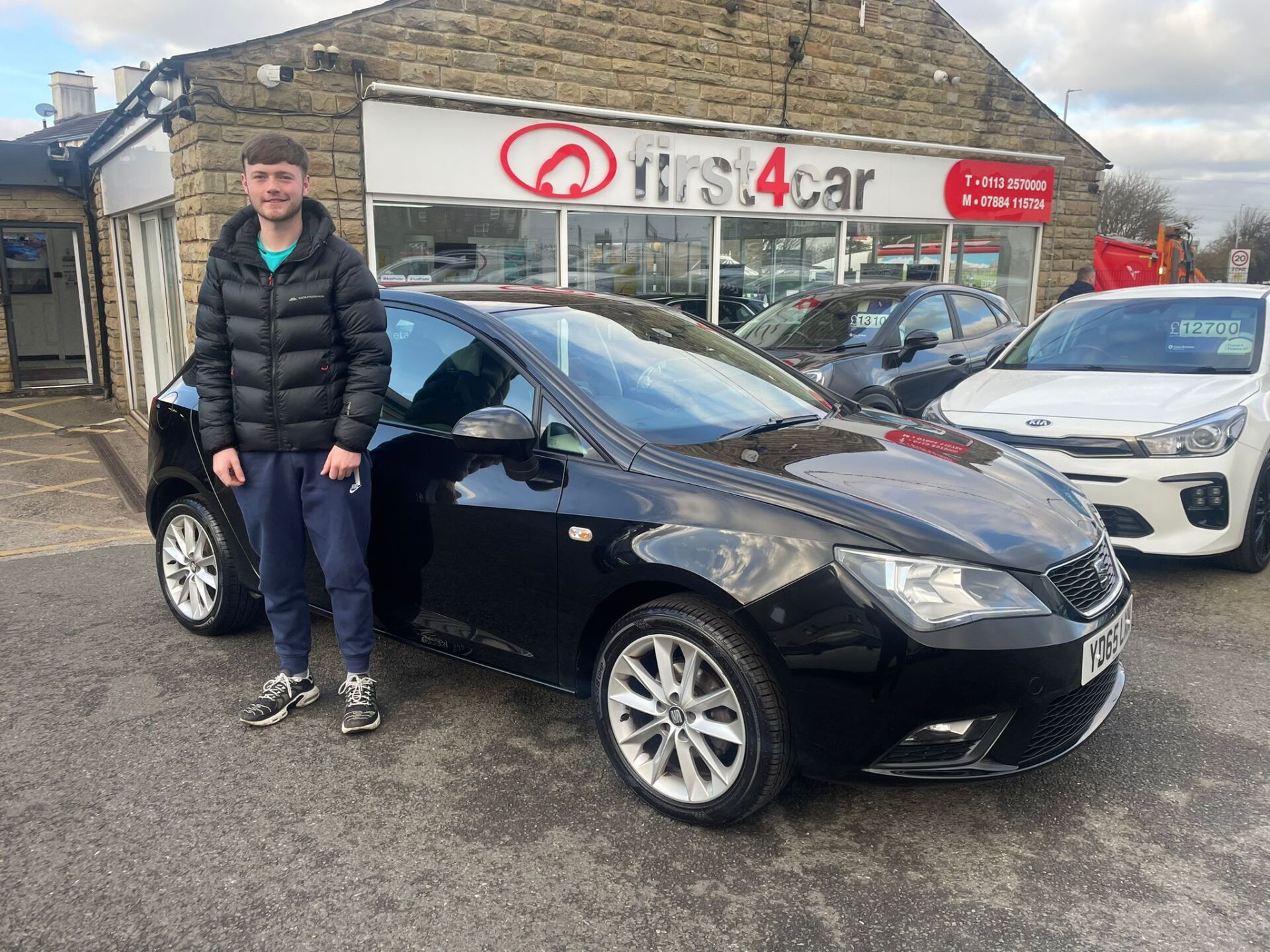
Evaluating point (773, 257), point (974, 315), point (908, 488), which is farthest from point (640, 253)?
point (908, 488)

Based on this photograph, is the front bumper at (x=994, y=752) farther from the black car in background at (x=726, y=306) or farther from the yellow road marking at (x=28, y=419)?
the yellow road marking at (x=28, y=419)

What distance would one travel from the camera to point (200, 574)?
4.32m

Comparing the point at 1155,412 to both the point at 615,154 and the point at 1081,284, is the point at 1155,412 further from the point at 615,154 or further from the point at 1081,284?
the point at 1081,284

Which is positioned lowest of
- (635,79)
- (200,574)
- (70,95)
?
(200,574)

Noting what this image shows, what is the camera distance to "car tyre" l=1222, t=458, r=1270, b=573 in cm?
483

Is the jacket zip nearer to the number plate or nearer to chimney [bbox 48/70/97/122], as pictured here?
the number plate

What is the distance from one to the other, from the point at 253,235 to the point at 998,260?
1245 cm

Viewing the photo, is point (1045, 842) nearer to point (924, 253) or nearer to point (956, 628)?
point (956, 628)

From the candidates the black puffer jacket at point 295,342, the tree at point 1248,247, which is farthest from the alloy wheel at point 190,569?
the tree at point 1248,247

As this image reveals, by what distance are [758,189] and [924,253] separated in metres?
3.26

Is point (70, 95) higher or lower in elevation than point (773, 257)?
higher

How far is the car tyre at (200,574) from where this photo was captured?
416 centimetres

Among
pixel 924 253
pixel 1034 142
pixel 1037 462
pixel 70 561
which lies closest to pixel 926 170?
pixel 924 253

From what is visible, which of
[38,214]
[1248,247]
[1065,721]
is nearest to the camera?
[1065,721]
